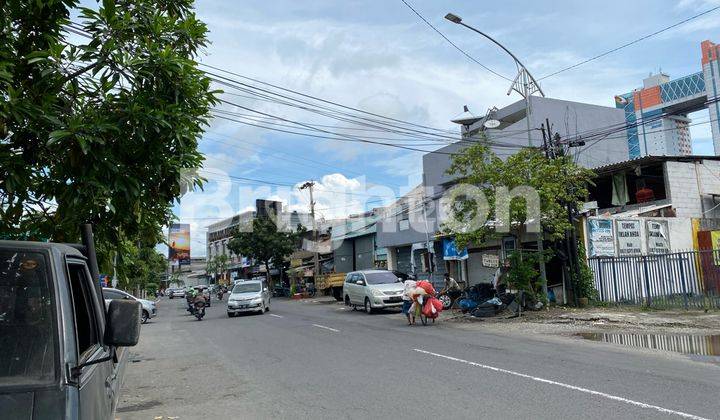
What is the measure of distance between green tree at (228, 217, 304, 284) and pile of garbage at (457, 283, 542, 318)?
110ft

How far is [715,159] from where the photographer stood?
74.1 feet

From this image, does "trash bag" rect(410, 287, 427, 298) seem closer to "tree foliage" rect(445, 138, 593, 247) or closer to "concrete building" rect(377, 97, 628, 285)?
"tree foliage" rect(445, 138, 593, 247)

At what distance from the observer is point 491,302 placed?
60.4 feet

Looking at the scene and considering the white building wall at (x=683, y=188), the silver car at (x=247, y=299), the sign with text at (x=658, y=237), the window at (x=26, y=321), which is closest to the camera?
the window at (x=26, y=321)

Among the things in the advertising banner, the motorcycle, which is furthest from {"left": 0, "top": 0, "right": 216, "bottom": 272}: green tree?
the motorcycle

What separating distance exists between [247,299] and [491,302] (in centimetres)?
1193

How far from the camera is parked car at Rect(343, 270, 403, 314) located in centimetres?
2245

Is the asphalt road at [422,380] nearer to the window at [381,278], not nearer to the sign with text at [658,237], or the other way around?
the window at [381,278]

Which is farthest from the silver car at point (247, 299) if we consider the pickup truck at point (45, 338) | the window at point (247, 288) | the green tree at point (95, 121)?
the pickup truck at point (45, 338)

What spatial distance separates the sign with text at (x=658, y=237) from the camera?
2047 centimetres

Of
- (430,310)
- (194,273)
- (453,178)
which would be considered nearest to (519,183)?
(430,310)

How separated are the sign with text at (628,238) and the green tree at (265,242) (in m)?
35.6

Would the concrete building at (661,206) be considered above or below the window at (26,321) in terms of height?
→ above

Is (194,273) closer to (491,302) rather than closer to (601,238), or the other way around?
(491,302)
